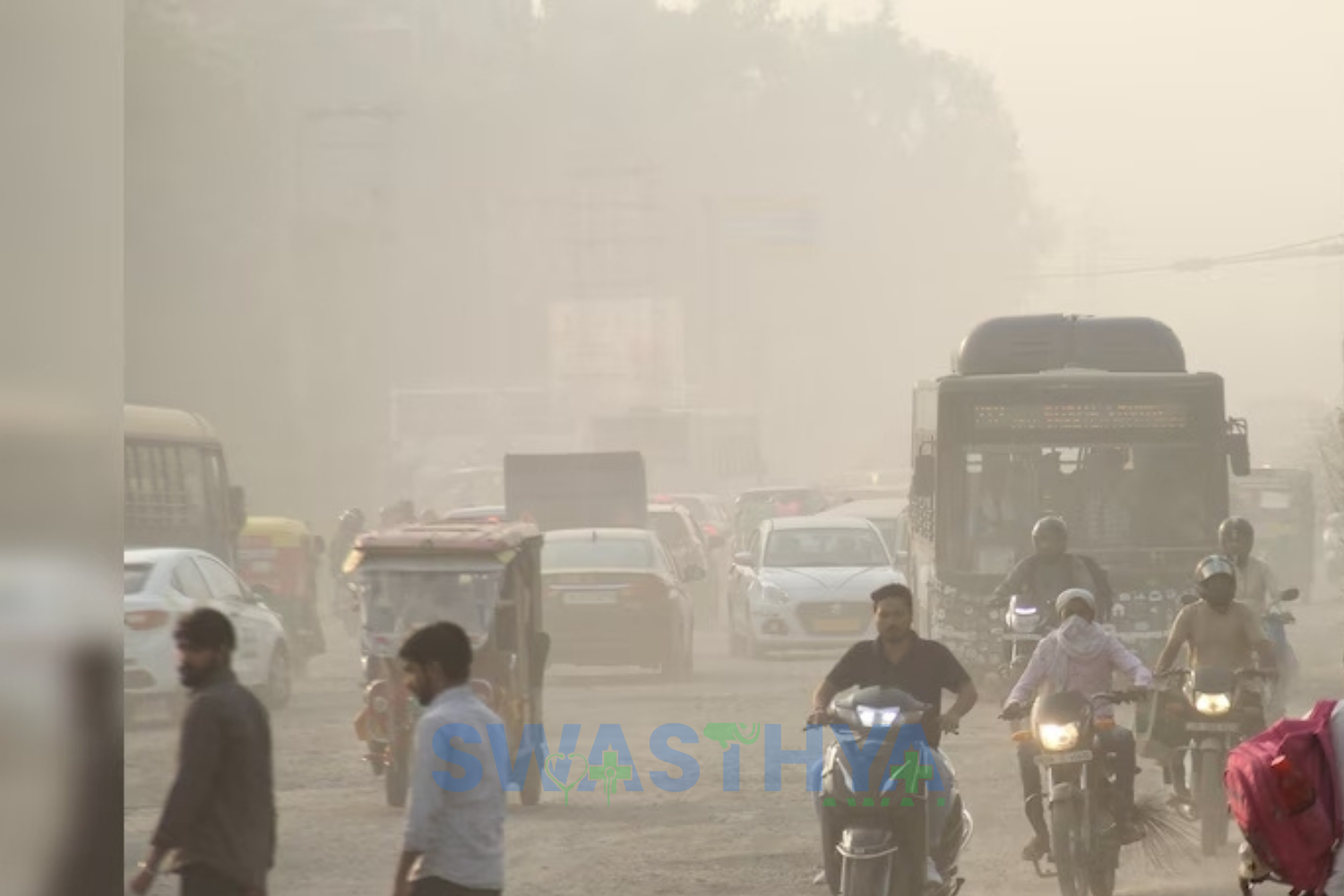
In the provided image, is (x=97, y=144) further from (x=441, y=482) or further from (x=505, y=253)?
(x=505, y=253)

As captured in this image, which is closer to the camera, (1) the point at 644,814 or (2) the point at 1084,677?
(2) the point at 1084,677

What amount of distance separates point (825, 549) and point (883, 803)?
20197 mm

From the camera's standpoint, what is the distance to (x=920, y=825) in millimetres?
11641

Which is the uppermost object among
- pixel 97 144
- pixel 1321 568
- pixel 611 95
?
pixel 611 95

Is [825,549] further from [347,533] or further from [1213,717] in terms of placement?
[1213,717]

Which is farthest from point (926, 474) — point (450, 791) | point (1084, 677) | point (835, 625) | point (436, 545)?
point (450, 791)

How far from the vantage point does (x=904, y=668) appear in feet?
39.0

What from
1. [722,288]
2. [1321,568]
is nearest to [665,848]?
[1321,568]

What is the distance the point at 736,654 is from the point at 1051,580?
16.7 m

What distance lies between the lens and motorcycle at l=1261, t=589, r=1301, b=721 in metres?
16.5

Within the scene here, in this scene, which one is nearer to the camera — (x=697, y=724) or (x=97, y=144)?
(x=97, y=144)

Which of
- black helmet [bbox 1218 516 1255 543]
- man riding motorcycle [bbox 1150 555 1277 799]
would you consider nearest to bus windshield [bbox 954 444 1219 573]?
black helmet [bbox 1218 516 1255 543]

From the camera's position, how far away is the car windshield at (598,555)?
27969 mm

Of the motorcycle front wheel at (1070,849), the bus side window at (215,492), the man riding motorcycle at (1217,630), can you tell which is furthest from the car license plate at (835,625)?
the motorcycle front wheel at (1070,849)
